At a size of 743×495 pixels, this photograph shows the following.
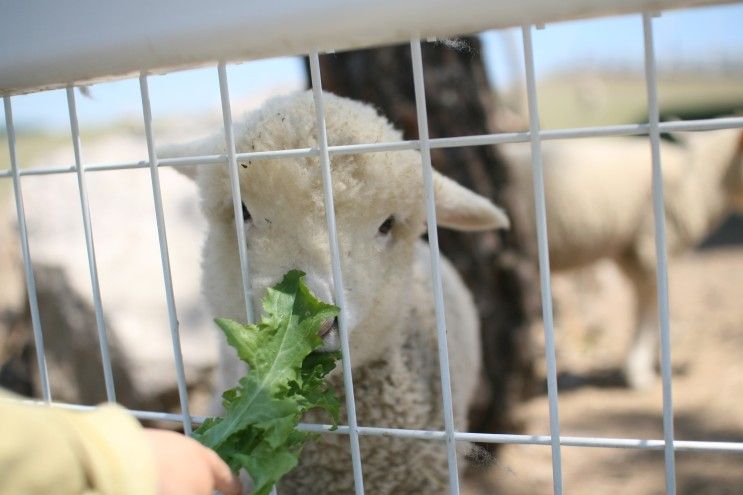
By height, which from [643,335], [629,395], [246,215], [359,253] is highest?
[246,215]

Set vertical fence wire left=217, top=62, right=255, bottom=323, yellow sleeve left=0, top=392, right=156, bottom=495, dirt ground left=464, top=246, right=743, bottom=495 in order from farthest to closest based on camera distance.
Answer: dirt ground left=464, top=246, right=743, bottom=495, vertical fence wire left=217, top=62, right=255, bottom=323, yellow sleeve left=0, top=392, right=156, bottom=495

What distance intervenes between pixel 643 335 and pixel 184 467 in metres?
4.29

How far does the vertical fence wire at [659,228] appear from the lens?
0.93 m

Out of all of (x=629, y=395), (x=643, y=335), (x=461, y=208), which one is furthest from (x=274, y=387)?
Result: (x=643, y=335)

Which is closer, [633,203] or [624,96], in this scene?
[633,203]

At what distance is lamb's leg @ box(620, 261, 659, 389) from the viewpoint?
461 centimetres

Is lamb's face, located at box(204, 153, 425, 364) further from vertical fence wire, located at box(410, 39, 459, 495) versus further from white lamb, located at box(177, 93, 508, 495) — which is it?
vertical fence wire, located at box(410, 39, 459, 495)

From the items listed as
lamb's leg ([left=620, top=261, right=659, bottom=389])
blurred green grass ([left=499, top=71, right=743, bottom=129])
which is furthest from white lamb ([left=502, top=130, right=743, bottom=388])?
blurred green grass ([left=499, top=71, right=743, bottom=129])

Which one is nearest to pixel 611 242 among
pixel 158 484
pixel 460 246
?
pixel 460 246

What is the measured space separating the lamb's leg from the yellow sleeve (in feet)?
14.0

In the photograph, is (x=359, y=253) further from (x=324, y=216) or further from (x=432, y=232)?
(x=432, y=232)

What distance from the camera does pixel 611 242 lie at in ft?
15.3

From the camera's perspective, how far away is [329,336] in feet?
4.20

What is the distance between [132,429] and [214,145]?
0.99 metres
